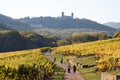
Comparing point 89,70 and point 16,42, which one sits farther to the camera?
point 16,42

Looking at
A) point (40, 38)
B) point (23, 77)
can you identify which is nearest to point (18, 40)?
point (40, 38)

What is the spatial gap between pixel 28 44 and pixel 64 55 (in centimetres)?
8750

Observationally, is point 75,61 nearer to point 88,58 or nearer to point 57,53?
point 88,58

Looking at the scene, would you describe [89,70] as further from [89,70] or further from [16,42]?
[16,42]

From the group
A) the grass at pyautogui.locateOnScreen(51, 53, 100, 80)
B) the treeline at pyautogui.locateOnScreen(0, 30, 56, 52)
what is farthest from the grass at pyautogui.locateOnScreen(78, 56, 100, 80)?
the treeline at pyautogui.locateOnScreen(0, 30, 56, 52)

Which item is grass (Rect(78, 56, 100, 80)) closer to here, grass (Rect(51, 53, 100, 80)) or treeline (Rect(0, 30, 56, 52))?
grass (Rect(51, 53, 100, 80))

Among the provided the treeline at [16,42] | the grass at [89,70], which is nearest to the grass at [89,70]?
the grass at [89,70]

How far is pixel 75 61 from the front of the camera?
67812mm

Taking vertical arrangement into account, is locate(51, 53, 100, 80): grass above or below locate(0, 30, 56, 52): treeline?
above

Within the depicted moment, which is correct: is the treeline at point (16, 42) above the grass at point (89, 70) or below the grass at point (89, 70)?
below

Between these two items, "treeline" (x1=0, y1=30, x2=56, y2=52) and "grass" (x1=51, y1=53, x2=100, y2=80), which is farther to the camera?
"treeline" (x1=0, y1=30, x2=56, y2=52)

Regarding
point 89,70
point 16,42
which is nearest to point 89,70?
point 89,70

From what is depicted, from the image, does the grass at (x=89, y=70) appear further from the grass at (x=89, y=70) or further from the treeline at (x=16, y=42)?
the treeline at (x=16, y=42)

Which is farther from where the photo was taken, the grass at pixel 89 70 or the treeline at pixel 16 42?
the treeline at pixel 16 42
